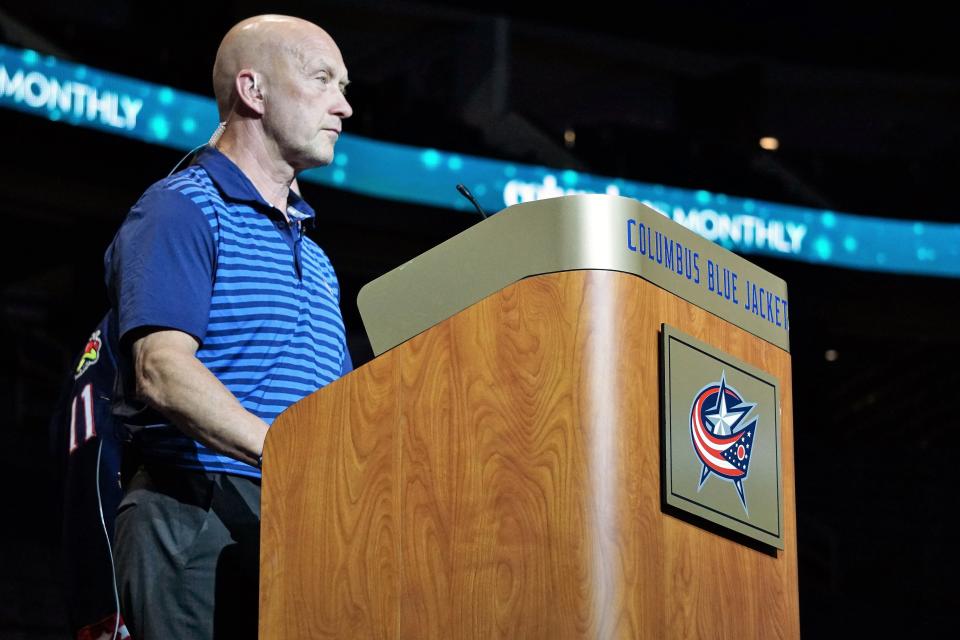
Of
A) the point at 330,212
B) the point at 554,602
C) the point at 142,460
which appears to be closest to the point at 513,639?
the point at 554,602

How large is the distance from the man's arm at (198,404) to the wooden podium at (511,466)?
5cm

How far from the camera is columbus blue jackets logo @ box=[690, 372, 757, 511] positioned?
4.33ft

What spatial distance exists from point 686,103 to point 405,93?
126 inches

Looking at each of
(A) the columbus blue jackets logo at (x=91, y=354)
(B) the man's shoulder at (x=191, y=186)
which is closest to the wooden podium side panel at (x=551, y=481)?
(B) the man's shoulder at (x=191, y=186)

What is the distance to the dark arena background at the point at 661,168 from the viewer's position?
8.32 meters

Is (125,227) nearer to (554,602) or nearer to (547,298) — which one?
(547,298)

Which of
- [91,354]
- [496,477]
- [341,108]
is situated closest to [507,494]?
[496,477]

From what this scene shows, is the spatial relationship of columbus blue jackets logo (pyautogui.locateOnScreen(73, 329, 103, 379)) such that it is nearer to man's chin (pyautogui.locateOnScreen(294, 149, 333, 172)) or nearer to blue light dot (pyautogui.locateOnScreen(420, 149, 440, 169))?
man's chin (pyautogui.locateOnScreen(294, 149, 333, 172))

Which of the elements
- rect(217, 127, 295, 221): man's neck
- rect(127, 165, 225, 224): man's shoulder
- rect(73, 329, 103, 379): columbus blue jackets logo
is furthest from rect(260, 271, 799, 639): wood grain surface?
rect(73, 329, 103, 379): columbus blue jackets logo

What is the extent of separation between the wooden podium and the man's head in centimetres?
45

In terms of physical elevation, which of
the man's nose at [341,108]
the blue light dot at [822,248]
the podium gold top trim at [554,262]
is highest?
the blue light dot at [822,248]

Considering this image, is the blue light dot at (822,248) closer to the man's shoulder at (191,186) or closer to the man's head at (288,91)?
the man's head at (288,91)

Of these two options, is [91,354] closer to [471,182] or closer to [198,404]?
[198,404]

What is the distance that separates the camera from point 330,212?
9711 mm
